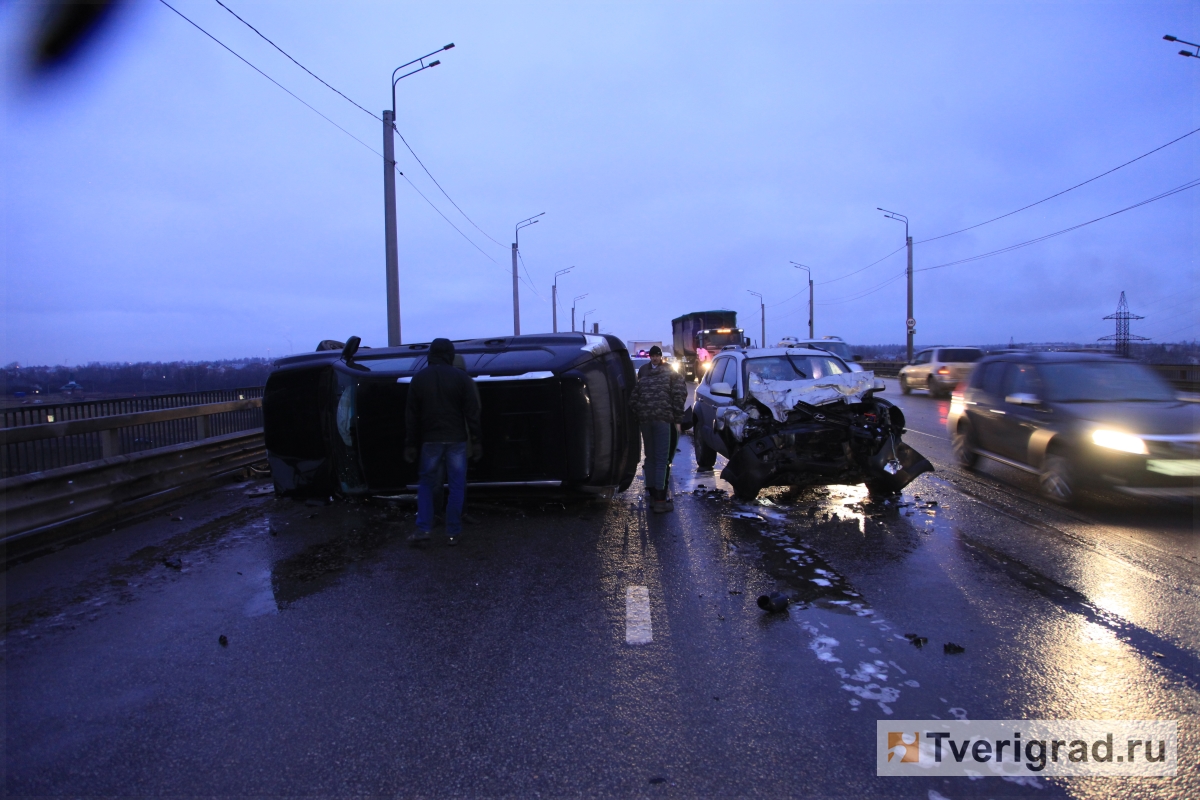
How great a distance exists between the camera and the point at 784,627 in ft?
14.3

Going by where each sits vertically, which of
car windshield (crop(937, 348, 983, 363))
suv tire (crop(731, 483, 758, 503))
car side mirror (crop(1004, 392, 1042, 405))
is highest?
car windshield (crop(937, 348, 983, 363))

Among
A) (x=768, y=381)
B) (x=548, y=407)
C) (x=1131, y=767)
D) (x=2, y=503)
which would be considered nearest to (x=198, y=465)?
(x=2, y=503)

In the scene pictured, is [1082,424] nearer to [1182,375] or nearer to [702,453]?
[702,453]

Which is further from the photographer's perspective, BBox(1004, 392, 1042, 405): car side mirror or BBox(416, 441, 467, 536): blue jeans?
BBox(1004, 392, 1042, 405): car side mirror

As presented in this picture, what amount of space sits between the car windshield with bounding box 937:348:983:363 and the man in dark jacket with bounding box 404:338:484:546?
68.5ft

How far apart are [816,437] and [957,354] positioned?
60.6ft

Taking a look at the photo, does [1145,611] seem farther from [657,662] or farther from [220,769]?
[220,769]

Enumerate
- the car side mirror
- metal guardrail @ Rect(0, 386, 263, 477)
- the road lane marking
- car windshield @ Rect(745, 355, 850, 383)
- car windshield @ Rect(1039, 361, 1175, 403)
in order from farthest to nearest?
car windshield @ Rect(745, 355, 850, 383) → the car side mirror → car windshield @ Rect(1039, 361, 1175, 403) → metal guardrail @ Rect(0, 386, 263, 477) → the road lane marking

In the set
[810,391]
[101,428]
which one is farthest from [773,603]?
[101,428]

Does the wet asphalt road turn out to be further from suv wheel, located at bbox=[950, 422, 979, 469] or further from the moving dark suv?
suv wheel, located at bbox=[950, 422, 979, 469]

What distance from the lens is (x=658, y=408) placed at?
7.74 m

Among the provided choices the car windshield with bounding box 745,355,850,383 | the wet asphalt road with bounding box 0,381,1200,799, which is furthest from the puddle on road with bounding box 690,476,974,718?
the car windshield with bounding box 745,355,850,383

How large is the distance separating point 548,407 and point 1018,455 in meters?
5.60

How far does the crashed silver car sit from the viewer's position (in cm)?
772
